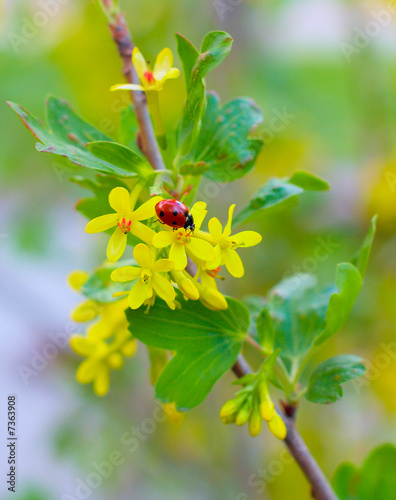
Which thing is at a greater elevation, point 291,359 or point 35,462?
point 291,359

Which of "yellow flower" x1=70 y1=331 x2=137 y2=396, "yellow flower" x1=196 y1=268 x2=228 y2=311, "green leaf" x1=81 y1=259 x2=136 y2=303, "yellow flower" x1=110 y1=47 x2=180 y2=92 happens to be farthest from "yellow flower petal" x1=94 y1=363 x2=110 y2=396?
"yellow flower" x1=110 y1=47 x2=180 y2=92

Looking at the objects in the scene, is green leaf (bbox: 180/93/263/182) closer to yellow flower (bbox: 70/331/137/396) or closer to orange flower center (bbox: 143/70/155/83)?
orange flower center (bbox: 143/70/155/83)

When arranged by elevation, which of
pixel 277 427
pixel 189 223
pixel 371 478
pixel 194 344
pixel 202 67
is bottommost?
pixel 371 478

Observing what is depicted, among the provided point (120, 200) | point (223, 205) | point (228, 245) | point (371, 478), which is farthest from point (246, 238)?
point (223, 205)

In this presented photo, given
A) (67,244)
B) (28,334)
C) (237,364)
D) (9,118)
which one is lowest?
(237,364)

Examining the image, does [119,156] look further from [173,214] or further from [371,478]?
[371,478]

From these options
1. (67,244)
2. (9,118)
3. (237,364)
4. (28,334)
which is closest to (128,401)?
(28,334)

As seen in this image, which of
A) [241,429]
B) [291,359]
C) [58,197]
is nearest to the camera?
[291,359]

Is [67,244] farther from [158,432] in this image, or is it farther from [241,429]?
[241,429]
